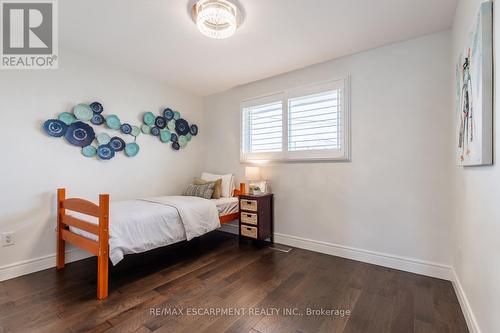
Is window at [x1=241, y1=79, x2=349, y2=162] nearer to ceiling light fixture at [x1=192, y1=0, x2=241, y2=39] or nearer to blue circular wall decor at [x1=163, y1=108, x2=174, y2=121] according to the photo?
blue circular wall decor at [x1=163, y1=108, x2=174, y2=121]

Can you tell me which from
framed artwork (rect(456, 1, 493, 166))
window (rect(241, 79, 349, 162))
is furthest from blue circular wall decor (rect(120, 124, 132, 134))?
framed artwork (rect(456, 1, 493, 166))

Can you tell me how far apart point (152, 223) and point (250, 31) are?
2099mm

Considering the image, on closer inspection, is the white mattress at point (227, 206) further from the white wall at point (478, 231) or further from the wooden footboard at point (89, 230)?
the white wall at point (478, 231)

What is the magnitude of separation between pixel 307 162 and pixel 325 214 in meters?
0.69

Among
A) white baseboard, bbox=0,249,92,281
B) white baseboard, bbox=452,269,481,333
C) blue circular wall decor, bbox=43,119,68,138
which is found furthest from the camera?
blue circular wall decor, bbox=43,119,68,138

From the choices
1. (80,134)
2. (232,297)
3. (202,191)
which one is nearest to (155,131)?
(80,134)

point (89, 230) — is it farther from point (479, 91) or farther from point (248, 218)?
point (479, 91)

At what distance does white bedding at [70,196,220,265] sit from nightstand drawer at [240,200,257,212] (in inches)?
16.3

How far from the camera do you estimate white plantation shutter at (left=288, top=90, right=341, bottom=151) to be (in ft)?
9.41

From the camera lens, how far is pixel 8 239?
2295 millimetres

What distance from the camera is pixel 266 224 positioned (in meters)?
3.24

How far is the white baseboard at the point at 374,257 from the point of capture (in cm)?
226

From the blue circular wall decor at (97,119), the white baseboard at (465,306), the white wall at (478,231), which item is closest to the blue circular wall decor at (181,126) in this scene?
the blue circular wall decor at (97,119)

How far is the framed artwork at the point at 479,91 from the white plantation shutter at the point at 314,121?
131cm
